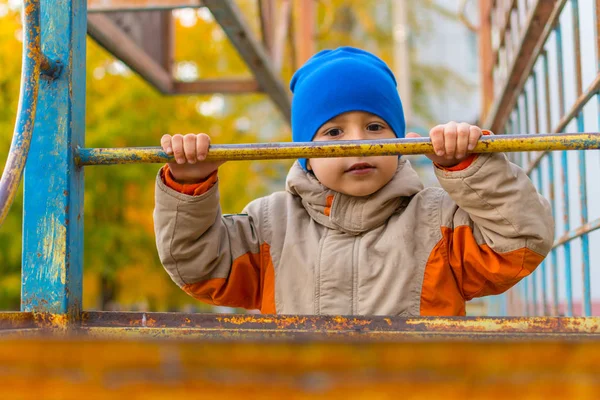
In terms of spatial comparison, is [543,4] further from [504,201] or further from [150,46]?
[150,46]

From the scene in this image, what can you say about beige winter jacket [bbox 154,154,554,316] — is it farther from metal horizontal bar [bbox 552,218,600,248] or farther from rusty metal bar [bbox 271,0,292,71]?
rusty metal bar [bbox 271,0,292,71]

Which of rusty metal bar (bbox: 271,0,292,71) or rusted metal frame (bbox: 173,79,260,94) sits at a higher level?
rusty metal bar (bbox: 271,0,292,71)

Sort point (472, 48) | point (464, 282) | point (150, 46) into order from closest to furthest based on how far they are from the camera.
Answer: point (464, 282) < point (150, 46) < point (472, 48)

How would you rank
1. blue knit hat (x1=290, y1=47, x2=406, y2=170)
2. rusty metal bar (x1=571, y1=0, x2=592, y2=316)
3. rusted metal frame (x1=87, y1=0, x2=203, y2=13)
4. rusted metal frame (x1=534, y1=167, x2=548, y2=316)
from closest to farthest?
blue knit hat (x1=290, y1=47, x2=406, y2=170), rusty metal bar (x1=571, y1=0, x2=592, y2=316), rusted metal frame (x1=87, y1=0, x2=203, y2=13), rusted metal frame (x1=534, y1=167, x2=548, y2=316)

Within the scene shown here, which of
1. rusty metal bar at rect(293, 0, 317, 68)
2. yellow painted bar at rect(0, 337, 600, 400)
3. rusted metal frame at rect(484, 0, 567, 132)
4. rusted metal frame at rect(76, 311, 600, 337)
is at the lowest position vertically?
rusted metal frame at rect(76, 311, 600, 337)

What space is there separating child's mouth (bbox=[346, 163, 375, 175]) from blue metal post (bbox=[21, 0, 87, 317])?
68cm

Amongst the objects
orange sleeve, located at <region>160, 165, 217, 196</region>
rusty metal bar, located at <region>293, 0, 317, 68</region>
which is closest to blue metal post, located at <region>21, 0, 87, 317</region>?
orange sleeve, located at <region>160, 165, 217, 196</region>

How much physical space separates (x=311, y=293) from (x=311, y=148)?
570 millimetres

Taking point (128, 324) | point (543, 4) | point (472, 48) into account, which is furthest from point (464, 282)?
point (472, 48)

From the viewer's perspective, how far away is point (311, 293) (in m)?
2.00

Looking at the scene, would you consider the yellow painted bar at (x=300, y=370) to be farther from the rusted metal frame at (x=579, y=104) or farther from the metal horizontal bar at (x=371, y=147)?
the rusted metal frame at (x=579, y=104)

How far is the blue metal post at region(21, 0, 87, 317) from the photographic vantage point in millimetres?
1612

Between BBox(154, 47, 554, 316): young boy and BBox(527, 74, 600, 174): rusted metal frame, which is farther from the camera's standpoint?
BBox(527, 74, 600, 174): rusted metal frame

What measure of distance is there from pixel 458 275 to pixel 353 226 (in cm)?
29
